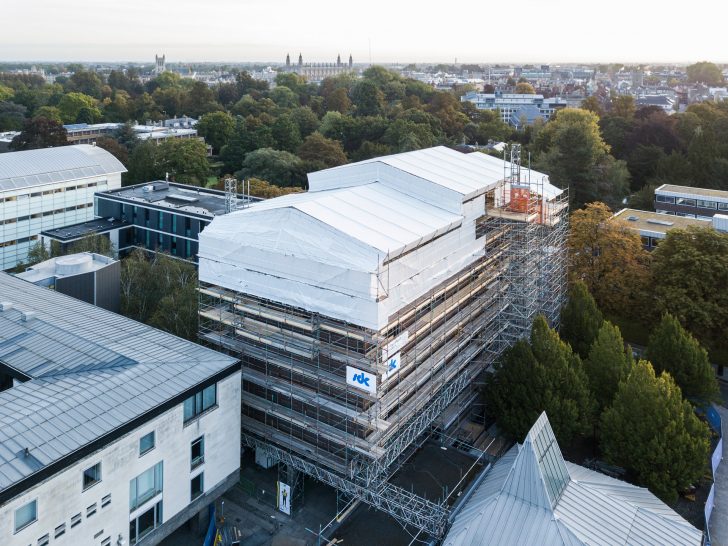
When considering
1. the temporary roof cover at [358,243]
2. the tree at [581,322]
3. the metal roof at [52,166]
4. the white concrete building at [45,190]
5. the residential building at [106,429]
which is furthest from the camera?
the metal roof at [52,166]

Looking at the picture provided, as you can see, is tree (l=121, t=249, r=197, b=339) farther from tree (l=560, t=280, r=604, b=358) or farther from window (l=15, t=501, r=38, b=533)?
tree (l=560, t=280, r=604, b=358)

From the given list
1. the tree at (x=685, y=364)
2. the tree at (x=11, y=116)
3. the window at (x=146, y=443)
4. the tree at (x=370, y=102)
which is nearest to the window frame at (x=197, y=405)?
the window at (x=146, y=443)

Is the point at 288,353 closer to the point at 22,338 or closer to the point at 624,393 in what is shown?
the point at 22,338

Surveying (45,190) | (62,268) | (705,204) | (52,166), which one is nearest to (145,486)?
(62,268)

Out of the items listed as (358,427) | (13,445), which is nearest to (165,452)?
(13,445)

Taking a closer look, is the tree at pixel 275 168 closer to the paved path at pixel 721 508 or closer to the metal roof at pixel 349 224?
the metal roof at pixel 349 224

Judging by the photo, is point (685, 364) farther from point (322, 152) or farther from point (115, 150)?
point (115, 150)
